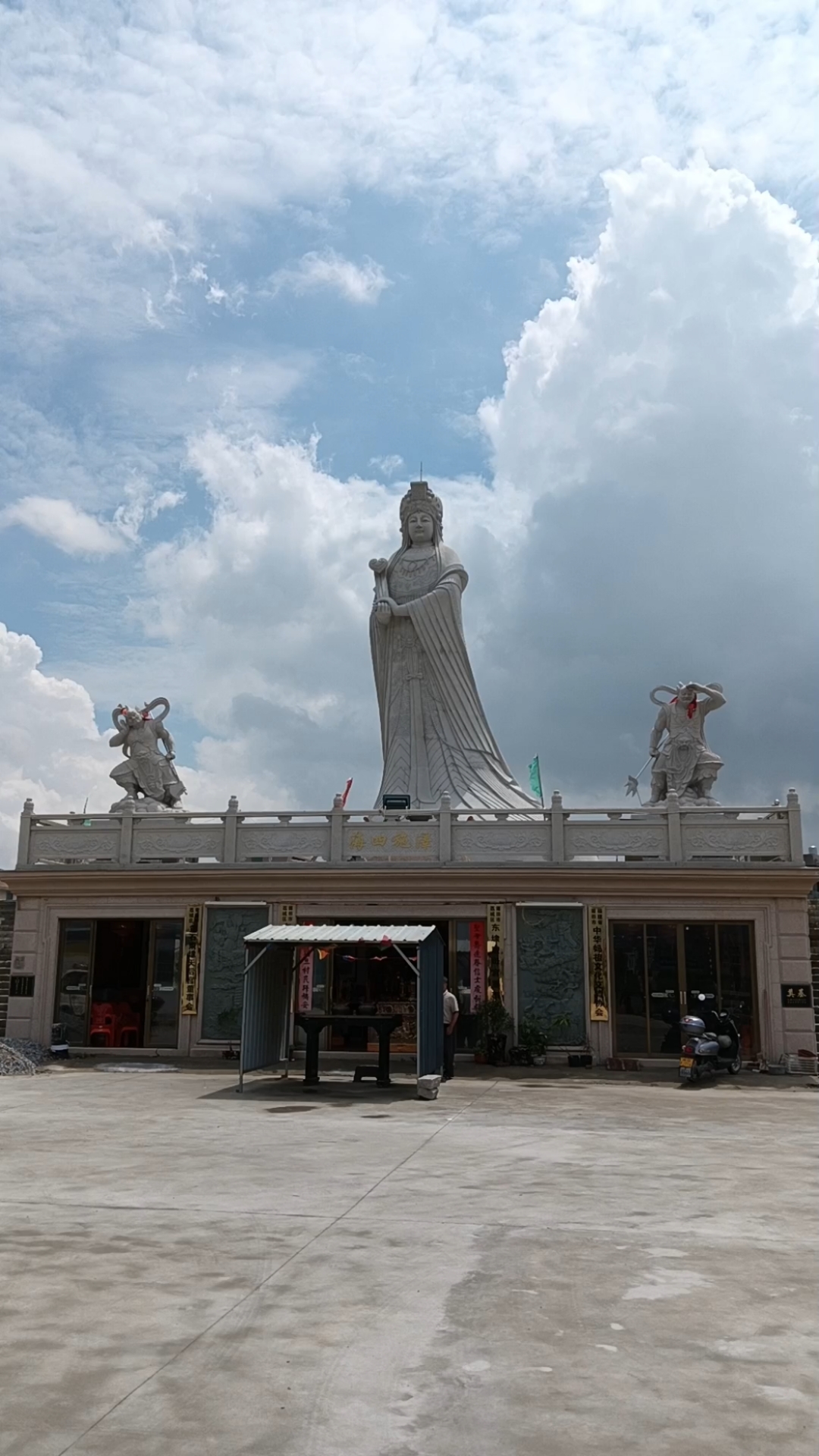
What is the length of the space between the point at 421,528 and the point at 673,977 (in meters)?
11.4

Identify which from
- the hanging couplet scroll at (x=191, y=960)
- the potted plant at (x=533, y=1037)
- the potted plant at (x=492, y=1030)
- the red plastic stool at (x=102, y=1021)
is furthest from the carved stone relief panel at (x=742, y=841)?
the red plastic stool at (x=102, y=1021)

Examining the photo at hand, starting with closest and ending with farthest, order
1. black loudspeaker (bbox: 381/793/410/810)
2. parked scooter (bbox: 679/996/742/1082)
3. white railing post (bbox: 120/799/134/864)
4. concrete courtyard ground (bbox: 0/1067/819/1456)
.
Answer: concrete courtyard ground (bbox: 0/1067/819/1456)
parked scooter (bbox: 679/996/742/1082)
white railing post (bbox: 120/799/134/864)
black loudspeaker (bbox: 381/793/410/810)

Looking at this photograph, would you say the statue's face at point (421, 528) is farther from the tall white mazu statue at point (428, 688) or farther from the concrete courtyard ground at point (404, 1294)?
the concrete courtyard ground at point (404, 1294)

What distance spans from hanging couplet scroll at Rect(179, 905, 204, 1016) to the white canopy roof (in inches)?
174

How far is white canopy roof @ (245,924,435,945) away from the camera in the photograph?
1383 cm

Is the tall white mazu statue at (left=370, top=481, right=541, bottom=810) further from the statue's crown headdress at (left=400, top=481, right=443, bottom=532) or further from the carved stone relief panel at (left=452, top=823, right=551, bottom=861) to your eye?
the carved stone relief panel at (left=452, top=823, right=551, bottom=861)

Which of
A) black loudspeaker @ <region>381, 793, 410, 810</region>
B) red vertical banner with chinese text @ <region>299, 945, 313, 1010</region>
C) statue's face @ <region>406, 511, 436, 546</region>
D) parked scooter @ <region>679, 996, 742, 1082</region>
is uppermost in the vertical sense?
statue's face @ <region>406, 511, 436, 546</region>

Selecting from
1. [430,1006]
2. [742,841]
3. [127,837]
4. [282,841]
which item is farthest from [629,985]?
[127,837]

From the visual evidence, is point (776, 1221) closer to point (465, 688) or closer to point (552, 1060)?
point (552, 1060)

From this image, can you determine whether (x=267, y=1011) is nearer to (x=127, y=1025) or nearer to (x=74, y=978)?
(x=127, y=1025)

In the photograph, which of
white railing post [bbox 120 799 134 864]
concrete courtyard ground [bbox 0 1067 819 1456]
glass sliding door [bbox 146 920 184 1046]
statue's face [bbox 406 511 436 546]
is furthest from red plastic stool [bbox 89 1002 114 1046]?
statue's face [bbox 406 511 436 546]

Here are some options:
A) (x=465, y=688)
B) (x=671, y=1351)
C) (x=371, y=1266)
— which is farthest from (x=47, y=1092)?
(x=465, y=688)

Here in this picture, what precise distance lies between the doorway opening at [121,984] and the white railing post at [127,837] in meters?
1.06

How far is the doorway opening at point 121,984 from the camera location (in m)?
18.8
